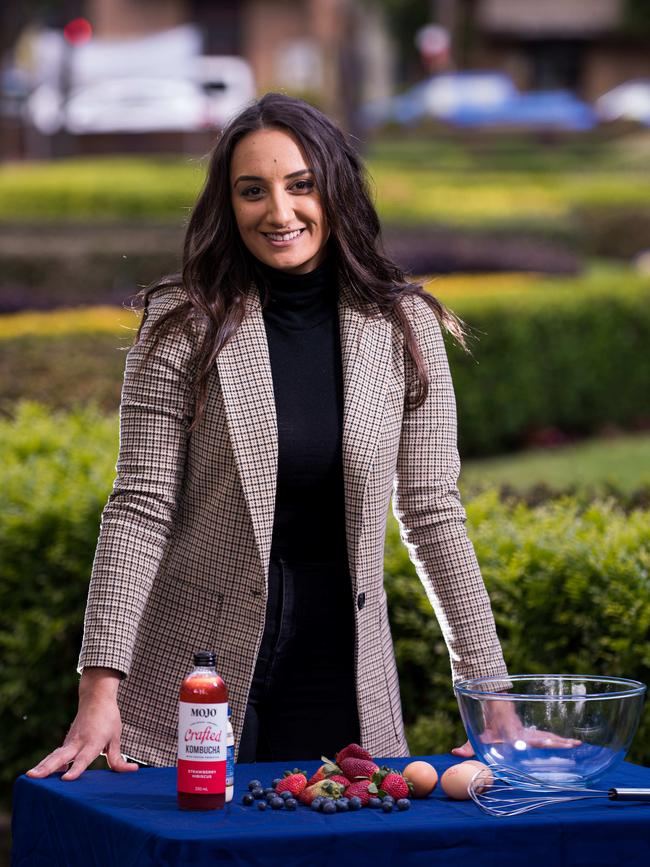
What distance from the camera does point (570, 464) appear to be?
31.0 ft

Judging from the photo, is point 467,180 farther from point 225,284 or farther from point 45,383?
point 225,284

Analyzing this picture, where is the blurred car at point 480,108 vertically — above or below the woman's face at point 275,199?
above

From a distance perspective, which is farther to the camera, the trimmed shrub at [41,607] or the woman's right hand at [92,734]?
the trimmed shrub at [41,607]

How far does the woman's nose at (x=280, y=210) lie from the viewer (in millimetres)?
2809

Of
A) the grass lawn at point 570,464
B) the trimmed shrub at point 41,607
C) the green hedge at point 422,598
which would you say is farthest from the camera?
the grass lawn at point 570,464

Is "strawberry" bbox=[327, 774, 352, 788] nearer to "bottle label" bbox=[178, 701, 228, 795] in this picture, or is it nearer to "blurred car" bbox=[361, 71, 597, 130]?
"bottle label" bbox=[178, 701, 228, 795]

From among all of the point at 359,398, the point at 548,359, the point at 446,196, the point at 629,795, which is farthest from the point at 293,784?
the point at 446,196

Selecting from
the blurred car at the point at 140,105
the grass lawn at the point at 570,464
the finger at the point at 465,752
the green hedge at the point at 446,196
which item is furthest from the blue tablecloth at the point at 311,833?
the blurred car at the point at 140,105

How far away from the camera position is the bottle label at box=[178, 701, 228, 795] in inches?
90.1

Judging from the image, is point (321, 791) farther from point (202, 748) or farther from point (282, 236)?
point (282, 236)

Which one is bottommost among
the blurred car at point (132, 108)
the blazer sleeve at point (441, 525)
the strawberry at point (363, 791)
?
the strawberry at point (363, 791)

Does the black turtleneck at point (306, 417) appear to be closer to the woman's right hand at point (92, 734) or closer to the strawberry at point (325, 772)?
the woman's right hand at point (92, 734)

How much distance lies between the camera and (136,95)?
32.0 meters

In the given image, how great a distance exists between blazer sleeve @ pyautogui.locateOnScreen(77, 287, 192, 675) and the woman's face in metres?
0.22
